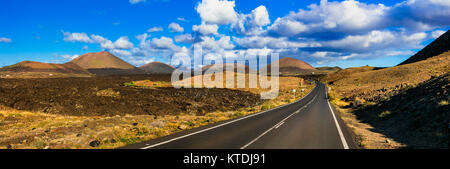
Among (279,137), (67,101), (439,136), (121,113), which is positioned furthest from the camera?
(67,101)

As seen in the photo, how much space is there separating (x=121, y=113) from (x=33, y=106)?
1003 centimetres

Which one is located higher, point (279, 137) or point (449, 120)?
point (449, 120)

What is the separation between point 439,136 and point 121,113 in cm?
2667

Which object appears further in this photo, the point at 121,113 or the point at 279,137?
the point at 121,113

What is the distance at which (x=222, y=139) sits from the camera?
10500 millimetres

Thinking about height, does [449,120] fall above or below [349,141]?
above
